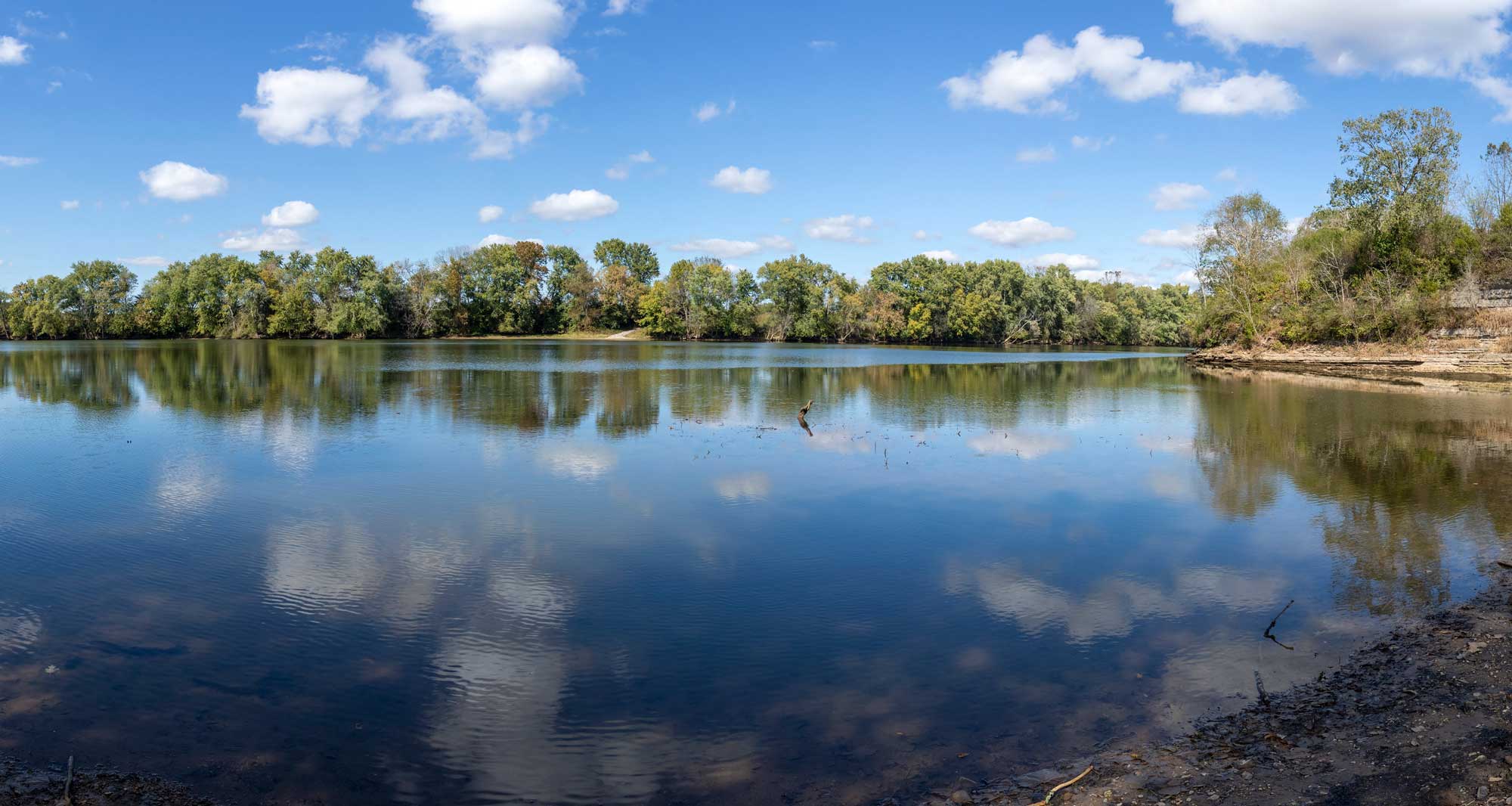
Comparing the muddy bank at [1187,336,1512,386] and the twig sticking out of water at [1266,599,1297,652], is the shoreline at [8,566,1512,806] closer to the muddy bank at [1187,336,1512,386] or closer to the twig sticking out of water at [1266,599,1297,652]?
the twig sticking out of water at [1266,599,1297,652]

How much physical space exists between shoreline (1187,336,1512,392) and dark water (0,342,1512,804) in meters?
25.6

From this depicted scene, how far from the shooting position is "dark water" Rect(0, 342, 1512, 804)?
5840mm

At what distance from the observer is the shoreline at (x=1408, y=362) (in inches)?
1609

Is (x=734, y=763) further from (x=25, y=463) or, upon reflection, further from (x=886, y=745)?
(x=25, y=463)

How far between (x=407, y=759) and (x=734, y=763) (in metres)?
2.27

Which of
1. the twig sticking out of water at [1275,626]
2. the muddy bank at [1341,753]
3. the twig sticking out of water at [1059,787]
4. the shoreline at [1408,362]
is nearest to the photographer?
the muddy bank at [1341,753]

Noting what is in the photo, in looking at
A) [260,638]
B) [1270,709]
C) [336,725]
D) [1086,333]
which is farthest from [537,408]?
[1086,333]

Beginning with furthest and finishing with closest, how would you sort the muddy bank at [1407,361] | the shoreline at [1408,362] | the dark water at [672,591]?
the muddy bank at [1407,361] → the shoreline at [1408,362] → the dark water at [672,591]

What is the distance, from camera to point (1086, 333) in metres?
109

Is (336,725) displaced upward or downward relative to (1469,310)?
downward

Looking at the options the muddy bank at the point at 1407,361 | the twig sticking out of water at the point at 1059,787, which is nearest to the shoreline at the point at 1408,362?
the muddy bank at the point at 1407,361

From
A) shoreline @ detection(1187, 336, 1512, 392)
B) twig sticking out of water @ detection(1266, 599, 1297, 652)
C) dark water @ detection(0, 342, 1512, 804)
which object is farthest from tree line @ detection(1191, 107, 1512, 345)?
twig sticking out of water @ detection(1266, 599, 1297, 652)

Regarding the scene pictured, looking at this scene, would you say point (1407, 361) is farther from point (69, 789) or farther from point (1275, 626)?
point (69, 789)

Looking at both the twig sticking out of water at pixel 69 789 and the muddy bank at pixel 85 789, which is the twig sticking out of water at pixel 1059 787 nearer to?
the muddy bank at pixel 85 789
